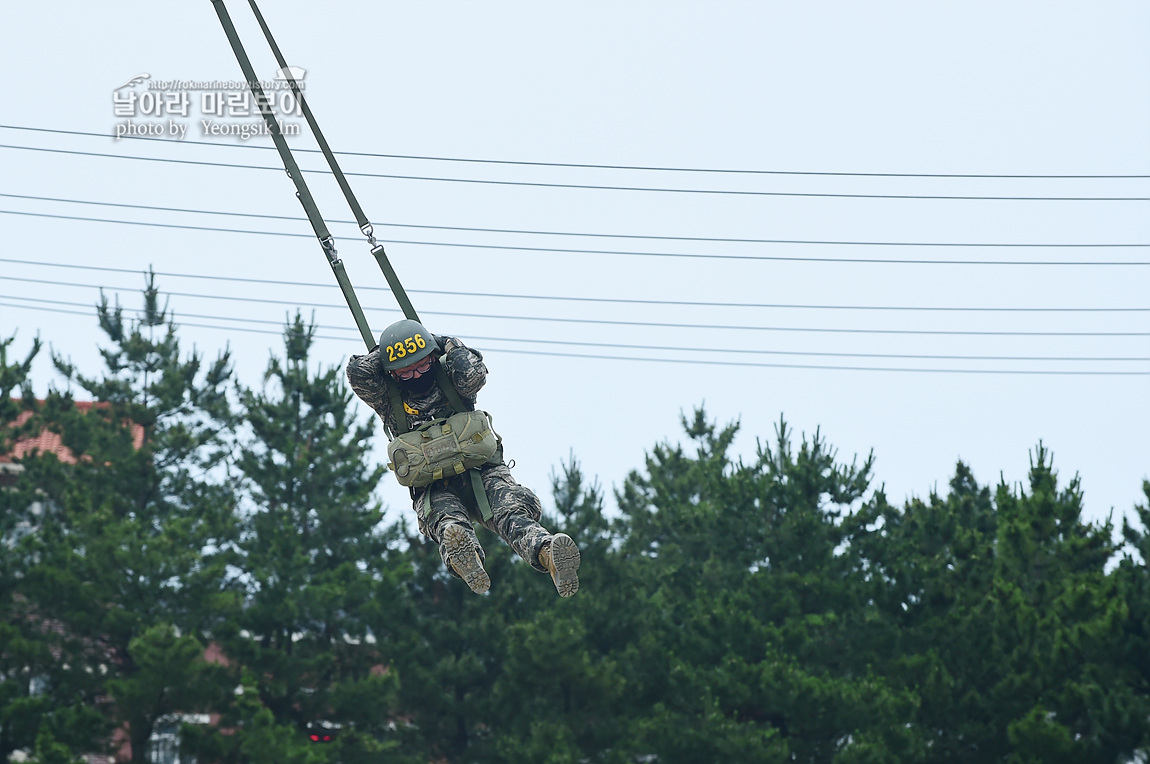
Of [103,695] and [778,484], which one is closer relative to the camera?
[103,695]

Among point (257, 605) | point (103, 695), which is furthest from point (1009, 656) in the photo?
point (103, 695)

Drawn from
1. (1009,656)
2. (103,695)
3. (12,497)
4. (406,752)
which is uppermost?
(12,497)

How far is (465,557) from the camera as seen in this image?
1327cm

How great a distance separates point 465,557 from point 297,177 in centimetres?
399

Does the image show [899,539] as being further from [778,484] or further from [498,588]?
[498,588]

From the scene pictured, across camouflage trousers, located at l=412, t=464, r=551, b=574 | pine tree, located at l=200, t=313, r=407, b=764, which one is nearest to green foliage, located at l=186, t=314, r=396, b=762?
pine tree, located at l=200, t=313, r=407, b=764

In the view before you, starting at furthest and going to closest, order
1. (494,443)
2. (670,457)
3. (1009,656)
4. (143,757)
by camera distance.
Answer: (670,457) → (143,757) → (1009,656) → (494,443)

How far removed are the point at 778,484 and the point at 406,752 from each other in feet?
42.4

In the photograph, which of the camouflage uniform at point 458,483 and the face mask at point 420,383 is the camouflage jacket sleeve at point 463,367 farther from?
the face mask at point 420,383

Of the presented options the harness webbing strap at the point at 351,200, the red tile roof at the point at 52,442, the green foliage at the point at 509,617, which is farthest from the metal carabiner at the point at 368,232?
the red tile roof at the point at 52,442

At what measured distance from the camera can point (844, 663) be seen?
3706 centimetres

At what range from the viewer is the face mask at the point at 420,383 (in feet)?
46.6

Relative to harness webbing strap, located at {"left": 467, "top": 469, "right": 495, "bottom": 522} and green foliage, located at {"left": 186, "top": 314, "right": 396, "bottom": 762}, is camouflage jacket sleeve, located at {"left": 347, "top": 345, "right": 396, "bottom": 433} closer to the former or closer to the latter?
harness webbing strap, located at {"left": 467, "top": 469, "right": 495, "bottom": 522}

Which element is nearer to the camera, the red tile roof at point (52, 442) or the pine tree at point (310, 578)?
the pine tree at point (310, 578)
